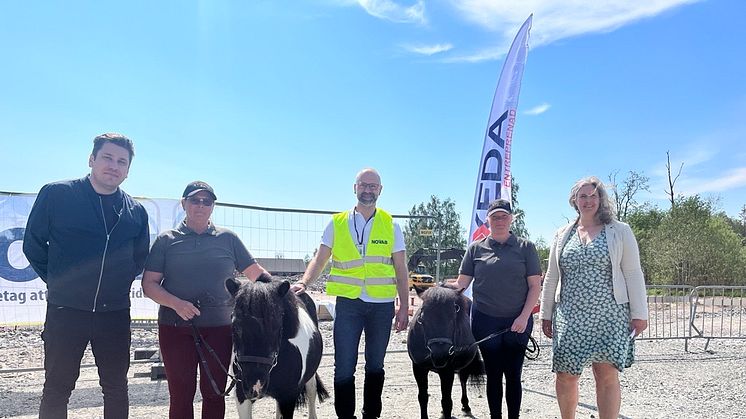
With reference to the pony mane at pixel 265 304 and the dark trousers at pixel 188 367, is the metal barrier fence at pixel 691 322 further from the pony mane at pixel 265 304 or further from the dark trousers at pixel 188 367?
the dark trousers at pixel 188 367

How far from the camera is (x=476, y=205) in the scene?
6953 mm

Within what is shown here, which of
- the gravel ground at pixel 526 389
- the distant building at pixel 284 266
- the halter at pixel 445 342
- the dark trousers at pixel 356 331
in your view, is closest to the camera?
the dark trousers at pixel 356 331

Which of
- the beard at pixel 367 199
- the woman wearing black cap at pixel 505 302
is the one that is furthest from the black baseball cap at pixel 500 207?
the beard at pixel 367 199

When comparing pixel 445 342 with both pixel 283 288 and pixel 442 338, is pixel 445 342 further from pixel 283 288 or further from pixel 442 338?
pixel 283 288

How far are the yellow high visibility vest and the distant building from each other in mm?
3942

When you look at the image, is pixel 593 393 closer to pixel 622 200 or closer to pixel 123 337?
pixel 123 337

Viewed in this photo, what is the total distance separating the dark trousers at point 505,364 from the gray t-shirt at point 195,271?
212 cm

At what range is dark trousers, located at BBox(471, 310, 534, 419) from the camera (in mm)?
3896

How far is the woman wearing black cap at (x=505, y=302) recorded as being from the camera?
3902 millimetres

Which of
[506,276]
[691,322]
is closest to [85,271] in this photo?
[506,276]

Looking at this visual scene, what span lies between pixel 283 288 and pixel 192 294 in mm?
602

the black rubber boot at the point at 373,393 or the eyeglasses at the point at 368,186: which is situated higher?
the eyeglasses at the point at 368,186

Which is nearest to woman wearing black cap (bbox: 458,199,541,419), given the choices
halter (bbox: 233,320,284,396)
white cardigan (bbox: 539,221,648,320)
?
white cardigan (bbox: 539,221,648,320)

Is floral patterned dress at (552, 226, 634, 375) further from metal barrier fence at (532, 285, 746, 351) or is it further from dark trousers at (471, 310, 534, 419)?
metal barrier fence at (532, 285, 746, 351)
